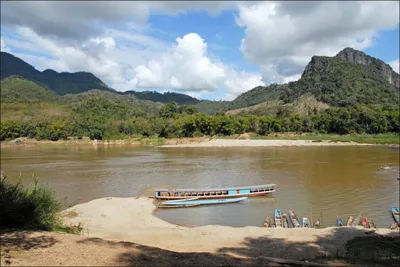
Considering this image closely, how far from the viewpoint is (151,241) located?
14812 millimetres

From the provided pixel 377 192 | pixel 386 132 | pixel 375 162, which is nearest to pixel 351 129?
pixel 386 132

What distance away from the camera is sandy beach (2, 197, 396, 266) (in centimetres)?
A: 775

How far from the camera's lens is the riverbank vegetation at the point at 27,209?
10.3 meters

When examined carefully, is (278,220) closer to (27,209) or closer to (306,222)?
(306,222)

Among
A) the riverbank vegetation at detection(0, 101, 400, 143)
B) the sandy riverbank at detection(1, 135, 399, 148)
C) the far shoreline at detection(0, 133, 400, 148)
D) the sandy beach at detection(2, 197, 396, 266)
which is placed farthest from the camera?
the riverbank vegetation at detection(0, 101, 400, 143)

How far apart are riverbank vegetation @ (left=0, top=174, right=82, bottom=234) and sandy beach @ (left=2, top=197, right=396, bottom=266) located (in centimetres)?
145

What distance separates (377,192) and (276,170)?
13.7m

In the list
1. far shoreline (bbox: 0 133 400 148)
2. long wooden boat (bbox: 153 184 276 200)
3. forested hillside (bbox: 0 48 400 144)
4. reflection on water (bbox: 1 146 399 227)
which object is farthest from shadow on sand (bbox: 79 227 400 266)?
forested hillside (bbox: 0 48 400 144)

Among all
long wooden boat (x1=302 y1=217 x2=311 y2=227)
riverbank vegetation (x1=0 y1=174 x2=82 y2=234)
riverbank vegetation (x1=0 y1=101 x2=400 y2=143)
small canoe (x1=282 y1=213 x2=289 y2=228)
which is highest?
riverbank vegetation (x1=0 y1=101 x2=400 y2=143)

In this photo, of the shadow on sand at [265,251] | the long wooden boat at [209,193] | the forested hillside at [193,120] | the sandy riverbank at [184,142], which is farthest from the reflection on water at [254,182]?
the forested hillside at [193,120]

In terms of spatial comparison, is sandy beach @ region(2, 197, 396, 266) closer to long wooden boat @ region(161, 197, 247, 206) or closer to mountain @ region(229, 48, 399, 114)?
long wooden boat @ region(161, 197, 247, 206)

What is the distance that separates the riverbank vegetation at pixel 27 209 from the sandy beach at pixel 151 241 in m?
1.45

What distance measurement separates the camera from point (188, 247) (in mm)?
13203

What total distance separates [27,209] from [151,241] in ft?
18.1
